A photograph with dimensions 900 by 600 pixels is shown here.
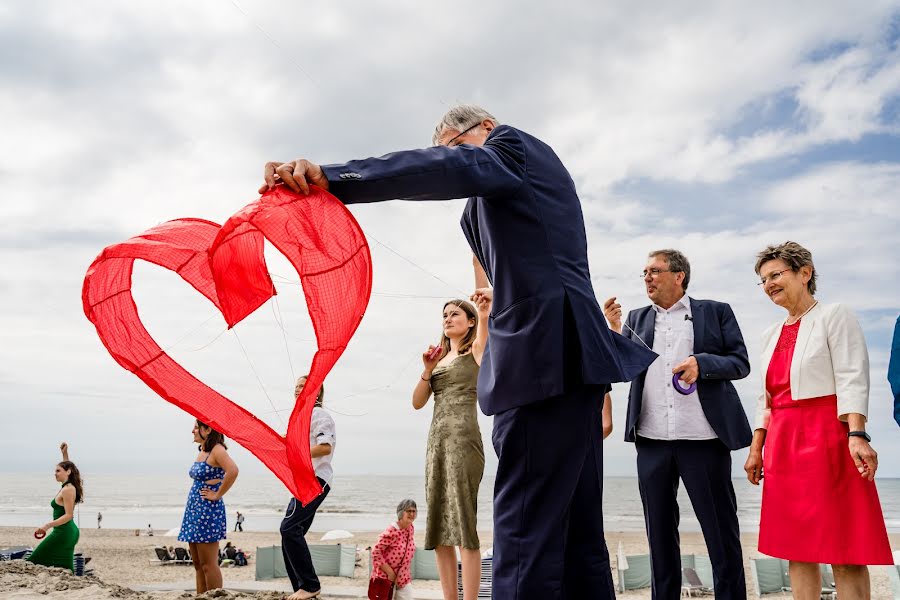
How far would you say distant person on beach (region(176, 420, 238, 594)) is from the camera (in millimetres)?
5672

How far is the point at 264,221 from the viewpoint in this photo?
1.96 meters

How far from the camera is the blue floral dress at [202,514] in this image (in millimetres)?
5641

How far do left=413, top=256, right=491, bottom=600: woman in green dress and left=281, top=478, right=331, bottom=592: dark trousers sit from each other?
1.35 metres

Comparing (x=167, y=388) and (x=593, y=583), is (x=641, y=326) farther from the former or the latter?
(x=167, y=388)

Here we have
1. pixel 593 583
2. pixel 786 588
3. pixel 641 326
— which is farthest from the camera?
pixel 786 588

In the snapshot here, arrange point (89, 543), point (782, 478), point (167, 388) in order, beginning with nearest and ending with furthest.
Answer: point (167, 388) < point (782, 478) < point (89, 543)

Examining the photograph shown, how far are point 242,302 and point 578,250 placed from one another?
1.18 m

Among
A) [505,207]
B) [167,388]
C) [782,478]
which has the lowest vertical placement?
[782,478]

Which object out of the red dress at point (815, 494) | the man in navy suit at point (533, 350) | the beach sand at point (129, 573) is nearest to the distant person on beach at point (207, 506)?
the beach sand at point (129, 573)

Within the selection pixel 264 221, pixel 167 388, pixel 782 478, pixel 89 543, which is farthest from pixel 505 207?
pixel 89 543

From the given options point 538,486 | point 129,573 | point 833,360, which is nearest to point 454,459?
point 833,360

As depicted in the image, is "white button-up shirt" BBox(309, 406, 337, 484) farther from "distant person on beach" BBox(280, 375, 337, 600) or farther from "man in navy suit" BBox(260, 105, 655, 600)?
"man in navy suit" BBox(260, 105, 655, 600)

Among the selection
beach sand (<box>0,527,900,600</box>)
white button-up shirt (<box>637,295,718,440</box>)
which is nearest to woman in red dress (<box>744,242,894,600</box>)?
white button-up shirt (<box>637,295,718,440</box>)

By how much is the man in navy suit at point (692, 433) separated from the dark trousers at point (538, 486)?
71.2 inches
